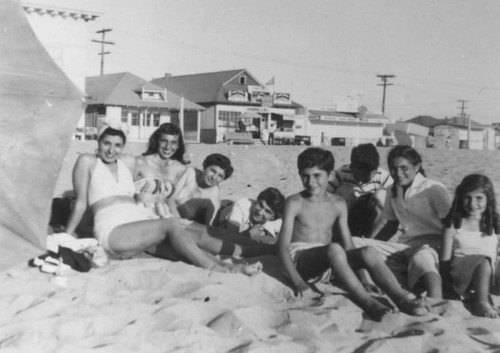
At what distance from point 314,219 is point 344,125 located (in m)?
46.8

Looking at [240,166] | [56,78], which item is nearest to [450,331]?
[56,78]

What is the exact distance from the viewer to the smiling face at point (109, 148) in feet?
15.7

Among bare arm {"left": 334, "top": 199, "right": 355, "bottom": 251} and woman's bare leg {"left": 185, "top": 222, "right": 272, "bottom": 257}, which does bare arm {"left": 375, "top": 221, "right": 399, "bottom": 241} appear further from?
woman's bare leg {"left": 185, "top": 222, "right": 272, "bottom": 257}

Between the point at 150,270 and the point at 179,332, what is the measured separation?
987mm

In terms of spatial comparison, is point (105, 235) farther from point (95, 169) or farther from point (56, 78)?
point (56, 78)

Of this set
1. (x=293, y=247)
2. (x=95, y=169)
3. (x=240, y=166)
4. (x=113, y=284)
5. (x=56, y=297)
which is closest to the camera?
(x=56, y=297)

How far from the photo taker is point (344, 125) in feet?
165

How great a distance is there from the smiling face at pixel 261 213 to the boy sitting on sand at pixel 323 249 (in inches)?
34.8

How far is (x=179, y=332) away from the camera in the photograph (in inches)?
128

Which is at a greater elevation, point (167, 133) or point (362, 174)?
point (167, 133)

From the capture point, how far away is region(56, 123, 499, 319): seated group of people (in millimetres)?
4000

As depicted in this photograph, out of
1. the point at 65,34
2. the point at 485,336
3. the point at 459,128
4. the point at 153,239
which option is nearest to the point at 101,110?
the point at 65,34

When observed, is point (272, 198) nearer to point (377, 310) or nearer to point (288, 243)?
point (288, 243)

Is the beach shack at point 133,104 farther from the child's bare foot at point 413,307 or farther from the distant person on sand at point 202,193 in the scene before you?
the child's bare foot at point 413,307
